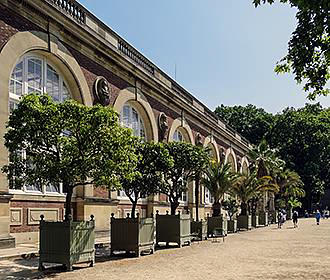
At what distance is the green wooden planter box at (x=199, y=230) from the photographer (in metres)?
24.9

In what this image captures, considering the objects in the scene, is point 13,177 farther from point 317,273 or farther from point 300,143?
point 300,143

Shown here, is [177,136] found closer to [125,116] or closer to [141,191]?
[125,116]

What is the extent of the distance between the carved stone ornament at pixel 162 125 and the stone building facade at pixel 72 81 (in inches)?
2.4

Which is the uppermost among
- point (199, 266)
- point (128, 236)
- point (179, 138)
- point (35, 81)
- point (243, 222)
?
point (35, 81)

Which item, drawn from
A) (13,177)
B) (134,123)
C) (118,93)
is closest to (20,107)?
(13,177)

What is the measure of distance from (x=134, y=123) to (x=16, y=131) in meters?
15.4

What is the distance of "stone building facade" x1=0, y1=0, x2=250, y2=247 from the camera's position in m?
17.4

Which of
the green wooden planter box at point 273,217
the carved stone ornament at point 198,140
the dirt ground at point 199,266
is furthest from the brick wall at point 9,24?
the green wooden planter box at point 273,217

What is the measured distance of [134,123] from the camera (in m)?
28.6

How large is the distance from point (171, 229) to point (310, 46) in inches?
563

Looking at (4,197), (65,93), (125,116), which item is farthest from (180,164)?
(4,197)

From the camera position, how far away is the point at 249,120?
264ft

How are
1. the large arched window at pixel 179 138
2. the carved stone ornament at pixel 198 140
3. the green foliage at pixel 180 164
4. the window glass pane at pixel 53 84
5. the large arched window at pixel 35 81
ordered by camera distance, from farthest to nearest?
the carved stone ornament at pixel 198 140
the large arched window at pixel 179 138
the green foliage at pixel 180 164
the window glass pane at pixel 53 84
the large arched window at pixel 35 81

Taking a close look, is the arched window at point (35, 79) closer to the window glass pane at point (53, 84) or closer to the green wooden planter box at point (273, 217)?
the window glass pane at point (53, 84)
